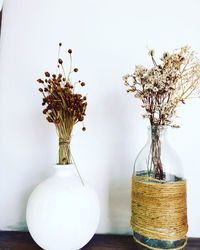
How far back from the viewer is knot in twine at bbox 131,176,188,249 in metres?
0.57

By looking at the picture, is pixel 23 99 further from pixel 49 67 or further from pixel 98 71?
pixel 98 71

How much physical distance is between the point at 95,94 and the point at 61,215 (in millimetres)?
513

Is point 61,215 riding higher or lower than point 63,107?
lower

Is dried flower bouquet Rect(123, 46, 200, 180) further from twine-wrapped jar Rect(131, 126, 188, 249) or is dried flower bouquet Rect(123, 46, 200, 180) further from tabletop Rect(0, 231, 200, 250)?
tabletop Rect(0, 231, 200, 250)

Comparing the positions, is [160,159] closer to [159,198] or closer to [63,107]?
[159,198]

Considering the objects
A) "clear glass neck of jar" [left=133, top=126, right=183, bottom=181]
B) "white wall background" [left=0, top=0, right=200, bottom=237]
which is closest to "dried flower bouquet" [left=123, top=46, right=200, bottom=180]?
"clear glass neck of jar" [left=133, top=126, right=183, bottom=181]

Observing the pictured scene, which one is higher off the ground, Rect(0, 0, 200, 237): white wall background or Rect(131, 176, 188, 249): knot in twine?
Rect(0, 0, 200, 237): white wall background

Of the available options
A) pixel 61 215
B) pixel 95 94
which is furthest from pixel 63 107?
pixel 61 215

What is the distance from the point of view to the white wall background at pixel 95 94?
81 cm

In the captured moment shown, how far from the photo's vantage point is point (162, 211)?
0.57m

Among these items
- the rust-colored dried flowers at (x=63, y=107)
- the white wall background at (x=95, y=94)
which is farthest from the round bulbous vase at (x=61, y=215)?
the white wall background at (x=95, y=94)

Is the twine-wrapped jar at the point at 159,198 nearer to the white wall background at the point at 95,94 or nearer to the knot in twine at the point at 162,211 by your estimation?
the knot in twine at the point at 162,211

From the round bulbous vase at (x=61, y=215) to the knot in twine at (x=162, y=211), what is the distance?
0.16 metres

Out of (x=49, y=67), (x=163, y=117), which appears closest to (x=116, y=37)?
(x=49, y=67)
